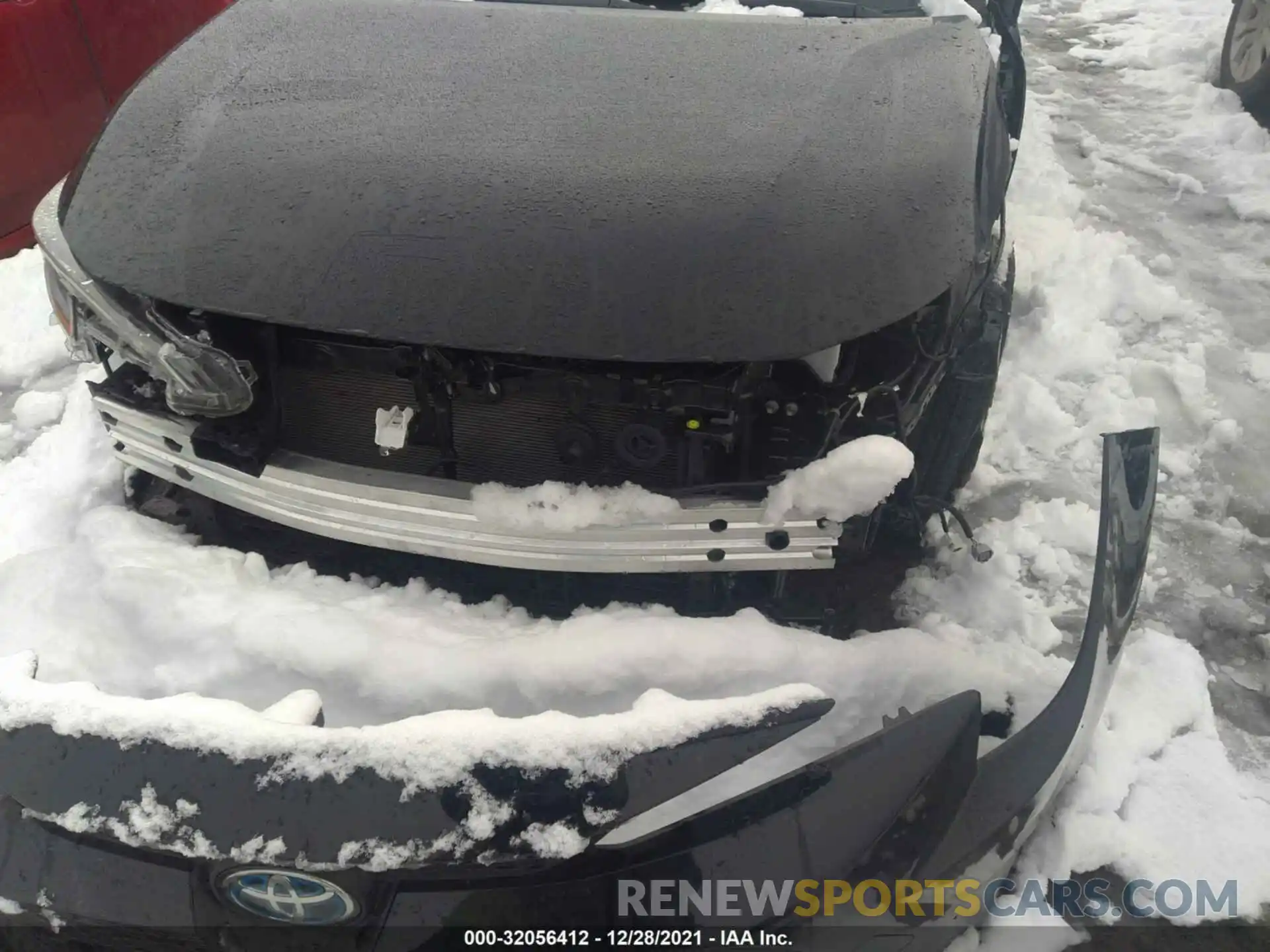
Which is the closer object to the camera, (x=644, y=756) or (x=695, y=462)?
(x=644, y=756)

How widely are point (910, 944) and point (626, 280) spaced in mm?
1277

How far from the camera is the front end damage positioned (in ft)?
4.48

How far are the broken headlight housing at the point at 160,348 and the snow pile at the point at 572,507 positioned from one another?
21.8 inches

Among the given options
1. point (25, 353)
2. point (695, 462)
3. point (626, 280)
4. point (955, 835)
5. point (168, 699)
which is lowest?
point (25, 353)

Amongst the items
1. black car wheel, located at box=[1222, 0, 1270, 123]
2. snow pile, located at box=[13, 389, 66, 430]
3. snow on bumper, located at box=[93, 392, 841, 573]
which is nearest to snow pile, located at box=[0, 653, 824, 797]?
snow on bumper, located at box=[93, 392, 841, 573]

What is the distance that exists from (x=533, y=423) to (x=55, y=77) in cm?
406

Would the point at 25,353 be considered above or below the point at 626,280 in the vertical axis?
below

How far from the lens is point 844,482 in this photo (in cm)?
169

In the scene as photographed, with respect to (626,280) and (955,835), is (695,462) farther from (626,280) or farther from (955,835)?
(955,835)

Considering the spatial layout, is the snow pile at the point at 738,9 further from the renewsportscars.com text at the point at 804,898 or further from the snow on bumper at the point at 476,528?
the renewsportscars.com text at the point at 804,898

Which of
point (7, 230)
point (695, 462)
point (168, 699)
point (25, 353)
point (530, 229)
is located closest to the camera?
point (168, 699)

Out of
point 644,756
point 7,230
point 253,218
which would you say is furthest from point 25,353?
point 644,756

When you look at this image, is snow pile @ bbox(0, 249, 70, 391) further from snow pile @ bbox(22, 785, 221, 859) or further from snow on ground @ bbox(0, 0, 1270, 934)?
snow pile @ bbox(22, 785, 221, 859)

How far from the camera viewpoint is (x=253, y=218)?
1.71 m
